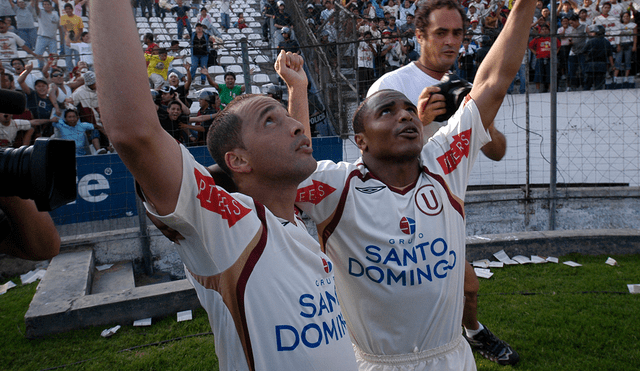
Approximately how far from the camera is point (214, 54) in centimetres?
739

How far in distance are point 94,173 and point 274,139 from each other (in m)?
5.97

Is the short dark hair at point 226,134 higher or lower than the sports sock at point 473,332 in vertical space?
higher

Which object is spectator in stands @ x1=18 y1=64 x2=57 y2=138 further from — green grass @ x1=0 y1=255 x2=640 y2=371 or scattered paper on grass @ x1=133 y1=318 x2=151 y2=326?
scattered paper on grass @ x1=133 y1=318 x2=151 y2=326

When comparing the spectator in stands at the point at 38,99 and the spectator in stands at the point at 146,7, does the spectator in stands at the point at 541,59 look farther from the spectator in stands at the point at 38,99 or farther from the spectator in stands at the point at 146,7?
the spectator in stands at the point at 146,7

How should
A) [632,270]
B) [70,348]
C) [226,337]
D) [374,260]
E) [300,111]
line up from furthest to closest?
[632,270], [70,348], [300,111], [374,260], [226,337]

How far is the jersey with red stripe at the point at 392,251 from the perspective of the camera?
2.09 metres

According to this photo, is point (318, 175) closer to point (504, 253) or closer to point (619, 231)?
point (504, 253)

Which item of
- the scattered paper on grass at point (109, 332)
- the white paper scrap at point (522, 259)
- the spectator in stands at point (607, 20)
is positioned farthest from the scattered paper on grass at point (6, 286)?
the spectator in stands at point (607, 20)

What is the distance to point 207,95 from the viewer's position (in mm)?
7594

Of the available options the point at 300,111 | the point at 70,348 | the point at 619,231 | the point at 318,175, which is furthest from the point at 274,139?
the point at 619,231

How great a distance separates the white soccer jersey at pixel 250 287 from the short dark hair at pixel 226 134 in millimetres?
Result: 251

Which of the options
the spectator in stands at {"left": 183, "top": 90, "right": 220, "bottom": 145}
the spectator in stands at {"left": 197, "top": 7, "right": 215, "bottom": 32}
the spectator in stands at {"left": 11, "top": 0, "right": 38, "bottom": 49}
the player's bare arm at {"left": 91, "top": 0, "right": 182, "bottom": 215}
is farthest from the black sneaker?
the spectator in stands at {"left": 197, "top": 7, "right": 215, "bottom": 32}

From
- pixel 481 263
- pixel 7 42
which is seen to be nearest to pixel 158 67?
pixel 7 42

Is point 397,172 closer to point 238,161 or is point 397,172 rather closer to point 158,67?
point 238,161
